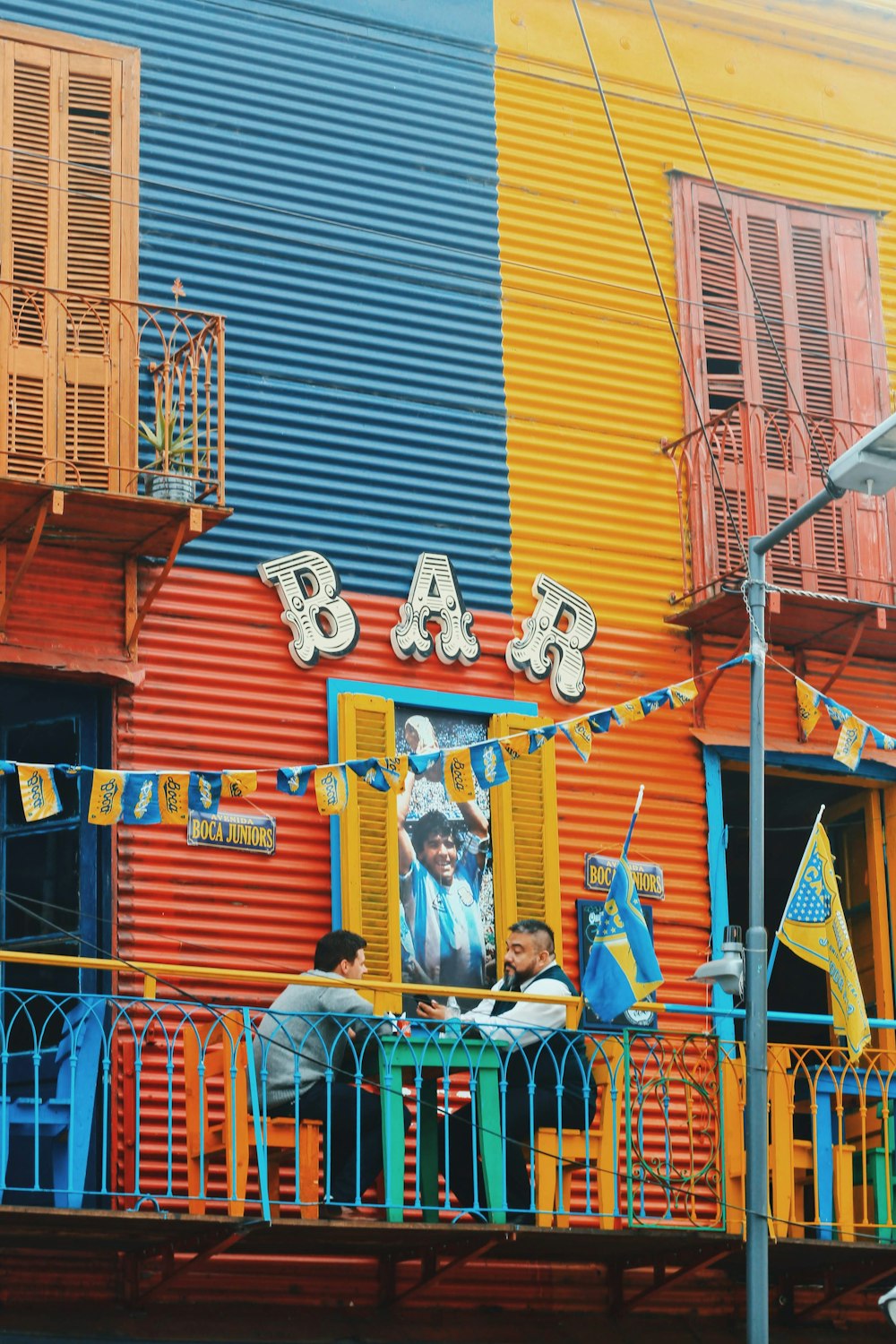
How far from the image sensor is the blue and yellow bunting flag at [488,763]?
44.9 ft

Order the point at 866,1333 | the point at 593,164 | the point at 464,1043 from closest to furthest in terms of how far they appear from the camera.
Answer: the point at 464,1043 < the point at 866,1333 < the point at 593,164

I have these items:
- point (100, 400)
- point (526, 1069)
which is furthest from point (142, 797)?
point (100, 400)

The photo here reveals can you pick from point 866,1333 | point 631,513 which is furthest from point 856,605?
point 866,1333

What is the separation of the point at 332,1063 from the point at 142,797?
170 centimetres

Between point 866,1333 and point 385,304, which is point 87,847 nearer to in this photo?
point 385,304

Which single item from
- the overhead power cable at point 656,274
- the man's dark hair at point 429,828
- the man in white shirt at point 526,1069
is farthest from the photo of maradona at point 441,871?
the overhead power cable at point 656,274

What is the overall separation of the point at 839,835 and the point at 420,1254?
484 centimetres

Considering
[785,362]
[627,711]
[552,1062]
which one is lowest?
[552,1062]

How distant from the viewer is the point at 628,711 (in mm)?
14055

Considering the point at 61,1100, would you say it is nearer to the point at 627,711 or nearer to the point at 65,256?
the point at 627,711

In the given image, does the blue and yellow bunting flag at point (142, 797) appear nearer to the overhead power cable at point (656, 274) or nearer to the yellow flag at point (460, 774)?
the yellow flag at point (460, 774)

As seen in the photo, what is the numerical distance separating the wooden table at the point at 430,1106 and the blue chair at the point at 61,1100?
1516 mm

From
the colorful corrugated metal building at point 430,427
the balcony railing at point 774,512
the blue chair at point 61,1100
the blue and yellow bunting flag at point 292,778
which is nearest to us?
the blue chair at point 61,1100

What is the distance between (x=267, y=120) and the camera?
15852 mm
